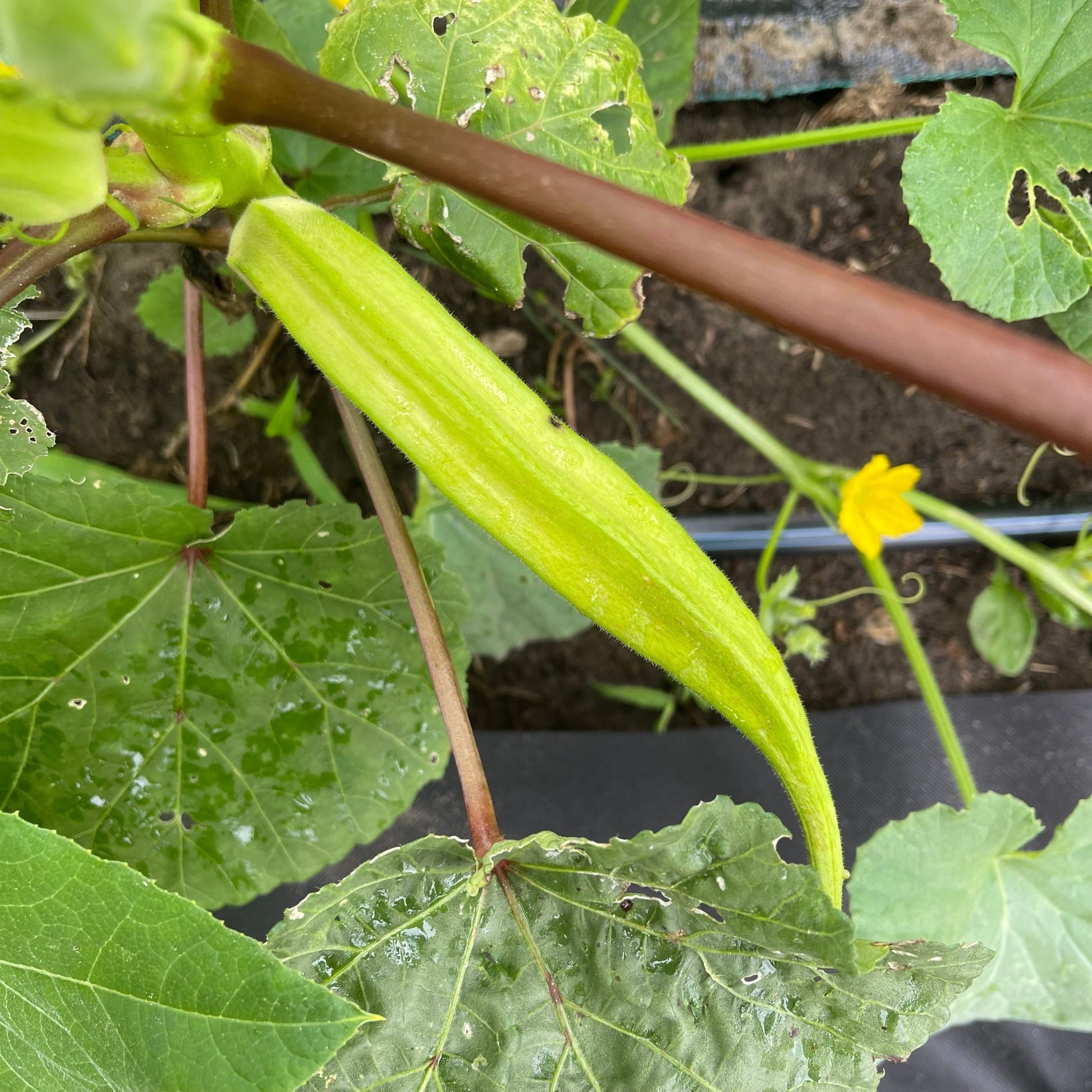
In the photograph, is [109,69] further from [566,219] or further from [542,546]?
[542,546]

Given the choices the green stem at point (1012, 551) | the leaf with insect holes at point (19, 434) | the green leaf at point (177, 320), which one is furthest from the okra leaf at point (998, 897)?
the green leaf at point (177, 320)

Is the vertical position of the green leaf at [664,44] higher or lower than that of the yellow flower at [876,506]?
higher

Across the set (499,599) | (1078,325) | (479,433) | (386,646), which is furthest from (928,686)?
(479,433)

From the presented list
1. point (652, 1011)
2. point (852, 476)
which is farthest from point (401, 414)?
point (852, 476)

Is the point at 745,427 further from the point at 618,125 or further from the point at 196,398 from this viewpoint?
the point at 196,398

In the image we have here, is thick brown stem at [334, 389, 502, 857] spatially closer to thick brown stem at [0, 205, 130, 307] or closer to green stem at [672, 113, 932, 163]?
thick brown stem at [0, 205, 130, 307]

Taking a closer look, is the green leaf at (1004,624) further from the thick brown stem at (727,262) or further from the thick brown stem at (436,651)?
the thick brown stem at (727,262)

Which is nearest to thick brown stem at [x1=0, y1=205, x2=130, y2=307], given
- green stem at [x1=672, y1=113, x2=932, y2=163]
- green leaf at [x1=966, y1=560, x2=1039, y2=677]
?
green stem at [x1=672, y1=113, x2=932, y2=163]
